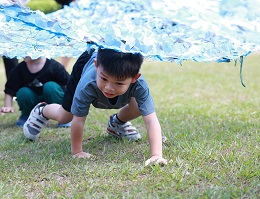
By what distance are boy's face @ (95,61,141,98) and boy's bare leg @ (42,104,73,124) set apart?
23.1 inches

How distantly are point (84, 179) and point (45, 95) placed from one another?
59.3 inches

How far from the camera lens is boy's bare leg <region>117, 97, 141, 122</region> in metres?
2.85

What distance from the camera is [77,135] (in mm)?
2578

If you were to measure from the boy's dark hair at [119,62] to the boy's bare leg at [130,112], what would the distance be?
0.52 meters

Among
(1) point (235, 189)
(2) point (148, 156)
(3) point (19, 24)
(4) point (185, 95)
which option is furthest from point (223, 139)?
(4) point (185, 95)

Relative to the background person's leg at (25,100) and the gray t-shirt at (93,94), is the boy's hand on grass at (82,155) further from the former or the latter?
the background person's leg at (25,100)

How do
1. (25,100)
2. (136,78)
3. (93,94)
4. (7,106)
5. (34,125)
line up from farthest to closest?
(7,106) → (25,100) → (34,125) → (93,94) → (136,78)

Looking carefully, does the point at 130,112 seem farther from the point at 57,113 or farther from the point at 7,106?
the point at 7,106

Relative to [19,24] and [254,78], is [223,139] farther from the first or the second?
[254,78]

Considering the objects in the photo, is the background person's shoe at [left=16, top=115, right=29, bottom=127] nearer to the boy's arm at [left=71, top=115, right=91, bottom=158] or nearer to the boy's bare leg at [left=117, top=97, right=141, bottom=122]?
the boy's bare leg at [left=117, top=97, right=141, bottom=122]

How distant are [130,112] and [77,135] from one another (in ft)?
1.53

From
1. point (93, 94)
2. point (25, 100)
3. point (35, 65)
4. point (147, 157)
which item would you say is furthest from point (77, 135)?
point (35, 65)

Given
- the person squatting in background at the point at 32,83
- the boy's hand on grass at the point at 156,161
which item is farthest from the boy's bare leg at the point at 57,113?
the boy's hand on grass at the point at 156,161

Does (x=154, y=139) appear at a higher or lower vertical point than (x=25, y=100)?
higher
